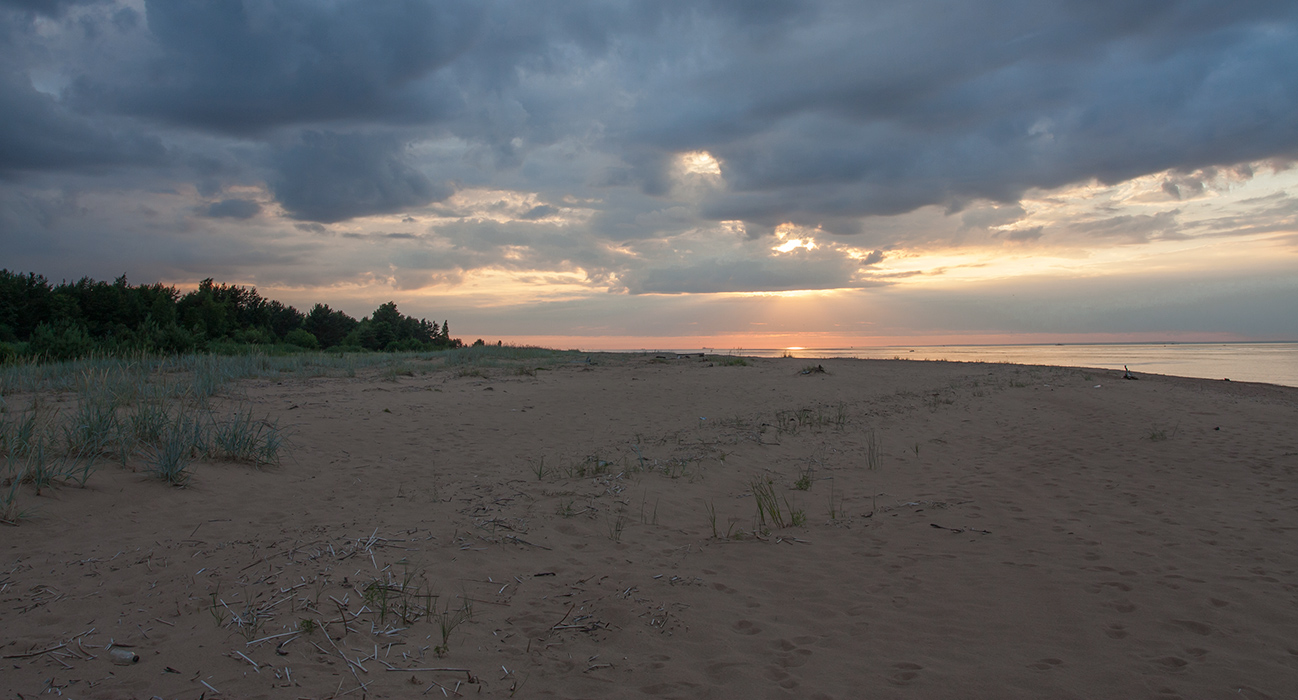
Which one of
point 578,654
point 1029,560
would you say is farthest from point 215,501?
point 1029,560

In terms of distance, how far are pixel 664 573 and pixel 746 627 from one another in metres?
0.99

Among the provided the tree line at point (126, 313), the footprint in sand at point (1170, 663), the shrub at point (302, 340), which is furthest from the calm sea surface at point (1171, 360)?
the tree line at point (126, 313)

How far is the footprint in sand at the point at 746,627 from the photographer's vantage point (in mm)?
3672

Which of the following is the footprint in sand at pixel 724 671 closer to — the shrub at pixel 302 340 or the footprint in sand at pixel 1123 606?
the footprint in sand at pixel 1123 606

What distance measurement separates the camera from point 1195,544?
501cm

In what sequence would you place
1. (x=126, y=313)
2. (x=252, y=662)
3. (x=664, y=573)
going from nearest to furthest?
(x=252, y=662) < (x=664, y=573) < (x=126, y=313)

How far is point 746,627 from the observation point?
12.2 feet

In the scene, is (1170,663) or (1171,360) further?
(1171,360)

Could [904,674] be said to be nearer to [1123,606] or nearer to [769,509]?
[1123,606]

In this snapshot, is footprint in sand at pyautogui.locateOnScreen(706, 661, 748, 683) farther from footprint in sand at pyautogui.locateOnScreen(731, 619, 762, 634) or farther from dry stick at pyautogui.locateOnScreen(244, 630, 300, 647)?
dry stick at pyautogui.locateOnScreen(244, 630, 300, 647)

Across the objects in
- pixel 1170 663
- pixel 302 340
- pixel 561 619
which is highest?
pixel 302 340

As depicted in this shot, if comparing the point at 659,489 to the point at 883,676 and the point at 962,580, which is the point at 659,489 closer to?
the point at 962,580

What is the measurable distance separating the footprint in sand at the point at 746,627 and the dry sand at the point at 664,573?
0.04ft

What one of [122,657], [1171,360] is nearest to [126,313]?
[122,657]
